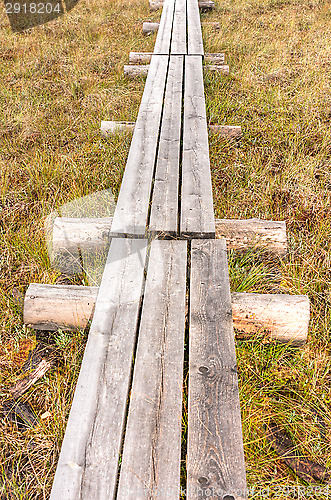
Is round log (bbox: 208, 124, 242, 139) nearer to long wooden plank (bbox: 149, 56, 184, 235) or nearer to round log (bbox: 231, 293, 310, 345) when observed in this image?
long wooden plank (bbox: 149, 56, 184, 235)

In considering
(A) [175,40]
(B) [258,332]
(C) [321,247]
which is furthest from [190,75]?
(B) [258,332]

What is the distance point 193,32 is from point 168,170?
4.20m

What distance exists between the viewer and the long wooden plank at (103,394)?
1.22 meters

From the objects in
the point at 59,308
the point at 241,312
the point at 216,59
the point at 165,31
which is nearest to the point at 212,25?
the point at 165,31

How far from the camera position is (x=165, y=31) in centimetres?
564

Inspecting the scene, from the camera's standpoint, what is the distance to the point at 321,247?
8.46 feet

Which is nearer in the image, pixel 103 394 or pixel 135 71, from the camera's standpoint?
pixel 103 394

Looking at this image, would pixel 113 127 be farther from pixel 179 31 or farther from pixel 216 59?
pixel 179 31

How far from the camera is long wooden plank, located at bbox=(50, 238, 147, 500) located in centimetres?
122

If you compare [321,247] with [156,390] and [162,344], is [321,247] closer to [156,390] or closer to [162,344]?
[162,344]

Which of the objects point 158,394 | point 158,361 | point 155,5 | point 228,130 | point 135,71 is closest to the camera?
point 158,394

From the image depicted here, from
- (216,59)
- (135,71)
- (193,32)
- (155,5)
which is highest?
(155,5)

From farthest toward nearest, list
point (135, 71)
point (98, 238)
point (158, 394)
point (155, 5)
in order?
point (155, 5) → point (135, 71) → point (98, 238) → point (158, 394)

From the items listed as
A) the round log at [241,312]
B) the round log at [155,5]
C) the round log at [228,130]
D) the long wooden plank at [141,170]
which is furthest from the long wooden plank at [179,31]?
the round log at [241,312]
